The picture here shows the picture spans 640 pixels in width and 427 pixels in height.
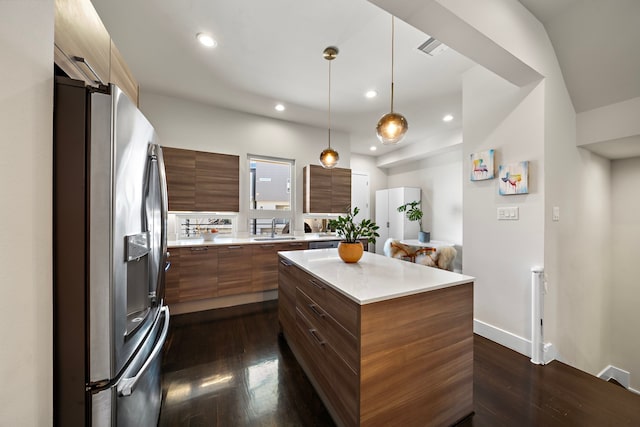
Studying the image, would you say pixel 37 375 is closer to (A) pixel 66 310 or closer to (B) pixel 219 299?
(A) pixel 66 310

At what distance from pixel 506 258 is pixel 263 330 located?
270cm

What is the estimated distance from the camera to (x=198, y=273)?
3027 millimetres

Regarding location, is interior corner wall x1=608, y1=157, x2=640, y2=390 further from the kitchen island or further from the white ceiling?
the kitchen island

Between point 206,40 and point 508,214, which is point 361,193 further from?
point 206,40

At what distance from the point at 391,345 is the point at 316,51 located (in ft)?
9.01

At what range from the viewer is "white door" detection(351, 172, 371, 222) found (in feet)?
20.9

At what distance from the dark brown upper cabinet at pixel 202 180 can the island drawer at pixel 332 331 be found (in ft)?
7.91

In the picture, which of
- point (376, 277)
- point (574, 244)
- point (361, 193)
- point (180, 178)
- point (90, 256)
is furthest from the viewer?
point (361, 193)

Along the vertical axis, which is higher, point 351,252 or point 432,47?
point 432,47

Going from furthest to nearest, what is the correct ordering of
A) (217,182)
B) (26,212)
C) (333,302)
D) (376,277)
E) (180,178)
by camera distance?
(217,182)
(180,178)
(376,277)
(333,302)
(26,212)

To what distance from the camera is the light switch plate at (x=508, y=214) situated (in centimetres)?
224

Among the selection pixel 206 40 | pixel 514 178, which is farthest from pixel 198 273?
pixel 514 178

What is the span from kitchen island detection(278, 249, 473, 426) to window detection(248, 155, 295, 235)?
2.61 m

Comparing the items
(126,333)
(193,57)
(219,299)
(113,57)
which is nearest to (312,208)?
(219,299)
